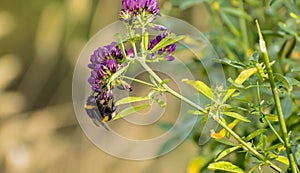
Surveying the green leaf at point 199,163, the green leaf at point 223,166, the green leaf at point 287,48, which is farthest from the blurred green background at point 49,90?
the green leaf at point 223,166

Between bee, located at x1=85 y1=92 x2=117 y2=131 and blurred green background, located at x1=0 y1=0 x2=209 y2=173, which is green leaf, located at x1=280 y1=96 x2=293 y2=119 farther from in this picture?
blurred green background, located at x1=0 y1=0 x2=209 y2=173

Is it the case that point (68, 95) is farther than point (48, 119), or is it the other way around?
point (68, 95)

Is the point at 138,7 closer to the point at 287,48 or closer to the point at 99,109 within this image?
the point at 99,109

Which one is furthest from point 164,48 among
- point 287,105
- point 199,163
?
point 199,163

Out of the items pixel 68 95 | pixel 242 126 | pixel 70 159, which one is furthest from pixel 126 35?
pixel 68 95

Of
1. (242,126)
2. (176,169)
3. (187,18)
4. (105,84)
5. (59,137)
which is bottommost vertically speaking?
(176,169)

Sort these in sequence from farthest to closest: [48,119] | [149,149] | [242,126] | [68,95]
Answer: [68,95]
[48,119]
[149,149]
[242,126]

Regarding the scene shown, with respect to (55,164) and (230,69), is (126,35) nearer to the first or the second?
(230,69)
